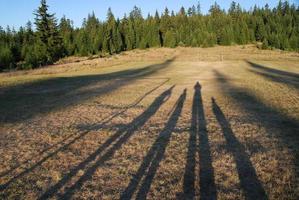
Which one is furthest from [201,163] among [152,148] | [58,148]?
[58,148]

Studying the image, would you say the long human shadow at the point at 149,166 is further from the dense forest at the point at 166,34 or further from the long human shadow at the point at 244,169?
the dense forest at the point at 166,34

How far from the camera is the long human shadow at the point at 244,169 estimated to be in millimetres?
7527

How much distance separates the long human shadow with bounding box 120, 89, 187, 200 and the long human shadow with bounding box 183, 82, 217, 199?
845 millimetres

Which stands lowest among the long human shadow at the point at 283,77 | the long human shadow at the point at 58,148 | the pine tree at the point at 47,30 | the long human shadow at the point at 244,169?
the long human shadow at the point at 283,77

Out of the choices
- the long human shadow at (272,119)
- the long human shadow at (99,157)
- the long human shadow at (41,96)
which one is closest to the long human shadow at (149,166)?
the long human shadow at (99,157)

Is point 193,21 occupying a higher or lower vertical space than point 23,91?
higher

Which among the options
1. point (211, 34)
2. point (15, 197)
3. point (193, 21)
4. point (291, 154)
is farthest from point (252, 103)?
point (193, 21)

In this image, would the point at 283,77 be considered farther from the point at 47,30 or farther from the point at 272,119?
the point at 47,30

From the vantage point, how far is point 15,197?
766cm

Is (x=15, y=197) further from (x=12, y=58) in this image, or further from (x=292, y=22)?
(x=292, y=22)

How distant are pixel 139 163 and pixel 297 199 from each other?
4.21m

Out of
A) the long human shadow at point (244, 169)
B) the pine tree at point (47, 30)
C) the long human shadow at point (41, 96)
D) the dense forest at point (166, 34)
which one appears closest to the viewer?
the long human shadow at point (244, 169)

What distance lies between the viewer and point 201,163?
9.39 meters

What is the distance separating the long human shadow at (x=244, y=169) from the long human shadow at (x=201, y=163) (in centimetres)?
71
